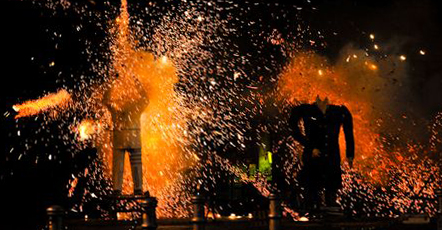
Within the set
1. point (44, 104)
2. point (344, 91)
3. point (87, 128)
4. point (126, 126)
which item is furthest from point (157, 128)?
point (126, 126)

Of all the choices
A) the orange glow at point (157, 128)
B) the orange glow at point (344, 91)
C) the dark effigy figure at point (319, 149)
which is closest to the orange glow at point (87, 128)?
the orange glow at point (157, 128)

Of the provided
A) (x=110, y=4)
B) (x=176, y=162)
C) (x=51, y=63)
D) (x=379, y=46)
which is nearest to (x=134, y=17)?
(x=110, y=4)

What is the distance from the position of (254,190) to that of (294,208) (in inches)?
81.8

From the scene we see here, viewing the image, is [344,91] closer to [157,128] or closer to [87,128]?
[157,128]

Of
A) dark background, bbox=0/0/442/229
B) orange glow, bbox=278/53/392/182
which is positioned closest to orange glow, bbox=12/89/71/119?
dark background, bbox=0/0/442/229

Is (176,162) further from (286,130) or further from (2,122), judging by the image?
(2,122)

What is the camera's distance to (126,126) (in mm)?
12430

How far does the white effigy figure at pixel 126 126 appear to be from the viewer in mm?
12325

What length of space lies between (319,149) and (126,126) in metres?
3.80

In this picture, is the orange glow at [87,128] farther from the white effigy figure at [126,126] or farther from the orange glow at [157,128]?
the white effigy figure at [126,126]

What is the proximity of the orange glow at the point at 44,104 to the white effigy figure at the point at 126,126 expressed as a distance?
3.22 metres

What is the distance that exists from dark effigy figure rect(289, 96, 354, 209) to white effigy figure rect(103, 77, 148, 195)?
314 centimetres

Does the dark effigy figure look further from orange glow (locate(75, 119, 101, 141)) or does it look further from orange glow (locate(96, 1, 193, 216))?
orange glow (locate(75, 119, 101, 141))

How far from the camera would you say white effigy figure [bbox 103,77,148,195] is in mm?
12325
